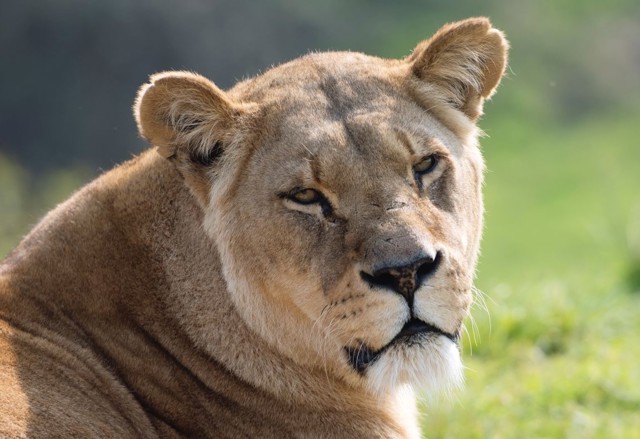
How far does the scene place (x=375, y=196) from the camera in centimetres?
391

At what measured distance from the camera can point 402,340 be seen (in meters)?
3.86

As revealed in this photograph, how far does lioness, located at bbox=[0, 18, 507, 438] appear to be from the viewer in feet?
12.8

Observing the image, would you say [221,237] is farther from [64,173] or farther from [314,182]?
[64,173]

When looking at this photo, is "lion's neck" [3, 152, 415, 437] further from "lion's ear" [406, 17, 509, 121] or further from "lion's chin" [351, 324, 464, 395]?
"lion's ear" [406, 17, 509, 121]

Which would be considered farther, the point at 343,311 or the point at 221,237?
the point at 221,237

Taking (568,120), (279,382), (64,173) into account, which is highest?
(568,120)

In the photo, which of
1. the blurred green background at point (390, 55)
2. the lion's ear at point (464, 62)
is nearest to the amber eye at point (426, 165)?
the lion's ear at point (464, 62)

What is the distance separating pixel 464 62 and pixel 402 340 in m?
1.21

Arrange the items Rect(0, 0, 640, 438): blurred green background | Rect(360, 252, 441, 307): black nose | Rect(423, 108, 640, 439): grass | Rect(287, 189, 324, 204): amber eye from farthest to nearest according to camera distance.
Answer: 1. Rect(0, 0, 640, 438): blurred green background
2. Rect(423, 108, 640, 439): grass
3. Rect(287, 189, 324, 204): amber eye
4. Rect(360, 252, 441, 307): black nose

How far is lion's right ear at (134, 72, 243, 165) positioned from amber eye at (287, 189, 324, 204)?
14.4 inches

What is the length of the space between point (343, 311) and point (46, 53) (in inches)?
539

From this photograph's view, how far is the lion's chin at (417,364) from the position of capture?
388 cm

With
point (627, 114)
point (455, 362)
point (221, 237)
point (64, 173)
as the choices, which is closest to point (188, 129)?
point (221, 237)

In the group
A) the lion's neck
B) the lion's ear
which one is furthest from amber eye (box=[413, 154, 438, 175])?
the lion's neck
